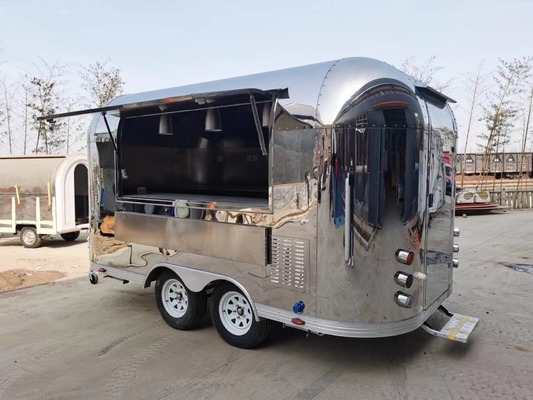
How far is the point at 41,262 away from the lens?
29.8ft

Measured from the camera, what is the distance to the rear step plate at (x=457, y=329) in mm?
4035

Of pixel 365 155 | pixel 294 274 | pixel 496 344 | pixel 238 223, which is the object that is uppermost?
pixel 365 155

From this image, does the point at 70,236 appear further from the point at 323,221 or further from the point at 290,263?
the point at 323,221

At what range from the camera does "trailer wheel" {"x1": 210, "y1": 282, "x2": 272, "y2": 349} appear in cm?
430

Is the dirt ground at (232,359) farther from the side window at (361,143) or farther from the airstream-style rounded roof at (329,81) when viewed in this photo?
the airstream-style rounded roof at (329,81)

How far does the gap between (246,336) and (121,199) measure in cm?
233

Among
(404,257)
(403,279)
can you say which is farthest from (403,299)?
(404,257)

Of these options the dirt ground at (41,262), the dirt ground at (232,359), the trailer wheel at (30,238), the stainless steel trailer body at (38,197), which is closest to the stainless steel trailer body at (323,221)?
the dirt ground at (232,359)

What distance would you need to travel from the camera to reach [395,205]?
3.62 meters

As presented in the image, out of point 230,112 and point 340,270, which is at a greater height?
point 230,112

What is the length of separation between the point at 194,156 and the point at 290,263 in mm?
3122

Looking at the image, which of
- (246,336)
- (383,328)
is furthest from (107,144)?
(383,328)

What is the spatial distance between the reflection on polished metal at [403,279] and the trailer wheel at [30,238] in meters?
9.61

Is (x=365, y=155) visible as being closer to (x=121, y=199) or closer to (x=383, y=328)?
(x=383, y=328)
